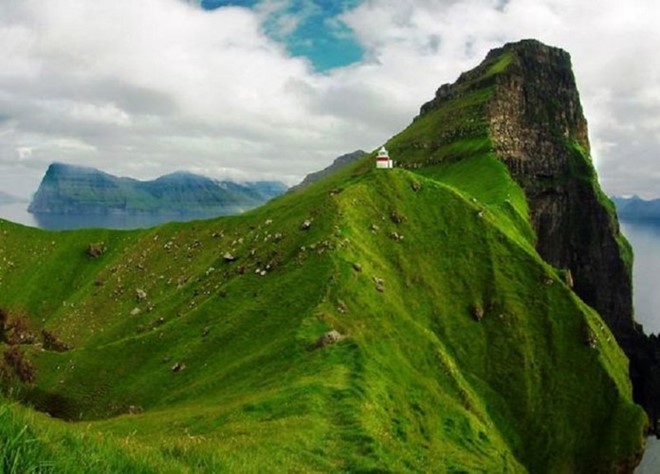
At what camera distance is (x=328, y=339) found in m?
62.8

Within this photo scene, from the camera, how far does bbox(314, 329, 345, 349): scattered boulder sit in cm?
6236

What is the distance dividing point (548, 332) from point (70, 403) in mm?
74244

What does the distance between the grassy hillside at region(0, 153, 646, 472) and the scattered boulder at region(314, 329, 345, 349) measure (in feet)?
1.78

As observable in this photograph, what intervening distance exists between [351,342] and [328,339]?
2436 millimetres

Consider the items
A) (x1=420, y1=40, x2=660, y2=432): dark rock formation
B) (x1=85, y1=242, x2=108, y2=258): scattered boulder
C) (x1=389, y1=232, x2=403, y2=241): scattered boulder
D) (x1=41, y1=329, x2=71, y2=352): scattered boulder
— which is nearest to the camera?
(x1=389, y1=232, x2=403, y2=241): scattered boulder

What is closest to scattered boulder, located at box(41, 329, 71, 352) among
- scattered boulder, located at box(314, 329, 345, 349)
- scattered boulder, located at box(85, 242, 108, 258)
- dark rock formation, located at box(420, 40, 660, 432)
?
scattered boulder, located at box(85, 242, 108, 258)

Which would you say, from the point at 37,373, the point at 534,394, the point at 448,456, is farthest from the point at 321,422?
the point at 534,394

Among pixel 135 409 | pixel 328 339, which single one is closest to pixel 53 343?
pixel 135 409

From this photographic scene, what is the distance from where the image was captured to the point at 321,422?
4222cm

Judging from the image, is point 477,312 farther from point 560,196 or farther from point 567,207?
point 567,207

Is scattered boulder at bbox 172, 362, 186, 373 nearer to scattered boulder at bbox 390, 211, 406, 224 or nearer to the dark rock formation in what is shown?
scattered boulder at bbox 390, 211, 406, 224

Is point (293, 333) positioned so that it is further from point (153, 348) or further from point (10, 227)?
point (10, 227)

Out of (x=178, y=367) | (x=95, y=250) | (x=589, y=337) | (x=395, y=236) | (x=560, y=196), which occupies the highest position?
(x=560, y=196)

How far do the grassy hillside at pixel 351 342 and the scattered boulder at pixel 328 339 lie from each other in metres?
0.54
